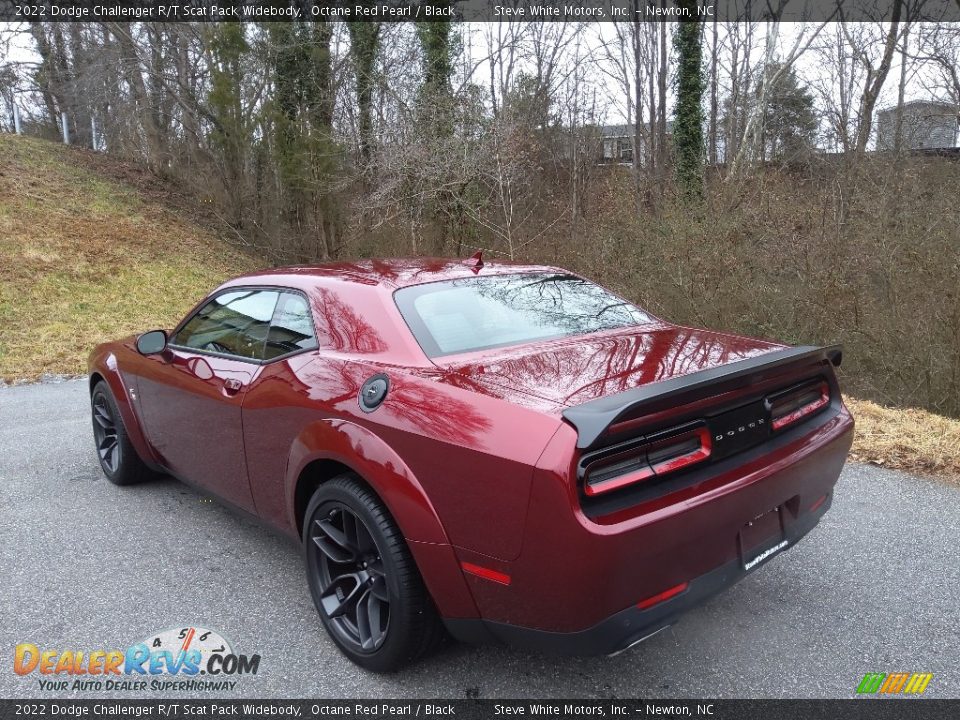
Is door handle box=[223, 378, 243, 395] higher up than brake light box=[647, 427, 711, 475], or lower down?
higher up

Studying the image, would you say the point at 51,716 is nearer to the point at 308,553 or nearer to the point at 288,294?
the point at 308,553

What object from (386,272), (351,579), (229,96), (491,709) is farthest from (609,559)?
(229,96)

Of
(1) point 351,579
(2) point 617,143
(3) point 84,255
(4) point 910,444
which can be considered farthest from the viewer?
(2) point 617,143

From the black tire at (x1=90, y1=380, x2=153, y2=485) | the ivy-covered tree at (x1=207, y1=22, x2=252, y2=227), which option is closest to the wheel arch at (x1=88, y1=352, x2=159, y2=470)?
the black tire at (x1=90, y1=380, x2=153, y2=485)

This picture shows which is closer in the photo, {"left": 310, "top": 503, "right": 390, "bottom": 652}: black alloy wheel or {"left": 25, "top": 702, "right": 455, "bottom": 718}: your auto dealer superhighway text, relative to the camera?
{"left": 25, "top": 702, "right": 455, "bottom": 718}: your auto dealer superhighway text

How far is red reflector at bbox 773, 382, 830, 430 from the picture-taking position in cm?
250

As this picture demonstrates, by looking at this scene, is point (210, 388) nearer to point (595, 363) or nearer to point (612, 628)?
point (595, 363)

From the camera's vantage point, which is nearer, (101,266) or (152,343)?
(152,343)

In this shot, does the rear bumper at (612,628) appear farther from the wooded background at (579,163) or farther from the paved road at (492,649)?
the wooded background at (579,163)

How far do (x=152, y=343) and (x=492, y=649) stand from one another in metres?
2.47

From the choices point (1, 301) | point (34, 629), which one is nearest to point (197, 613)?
point (34, 629)

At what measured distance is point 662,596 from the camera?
6.66 feet

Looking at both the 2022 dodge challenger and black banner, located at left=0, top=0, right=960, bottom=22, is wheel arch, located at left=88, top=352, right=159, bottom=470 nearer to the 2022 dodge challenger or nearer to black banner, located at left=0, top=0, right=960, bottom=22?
the 2022 dodge challenger

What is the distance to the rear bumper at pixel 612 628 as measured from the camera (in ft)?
6.42
